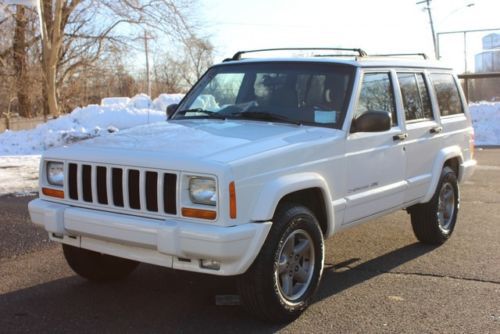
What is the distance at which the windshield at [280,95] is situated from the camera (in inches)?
193

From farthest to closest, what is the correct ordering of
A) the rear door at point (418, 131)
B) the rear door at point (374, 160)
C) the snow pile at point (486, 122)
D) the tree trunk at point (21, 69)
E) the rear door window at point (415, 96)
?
the tree trunk at point (21, 69) < the snow pile at point (486, 122) < the rear door window at point (415, 96) < the rear door at point (418, 131) < the rear door at point (374, 160)

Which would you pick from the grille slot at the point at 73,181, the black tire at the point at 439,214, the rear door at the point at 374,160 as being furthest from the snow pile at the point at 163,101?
the grille slot at the point at 73,181

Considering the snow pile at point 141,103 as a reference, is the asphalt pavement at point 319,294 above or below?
below

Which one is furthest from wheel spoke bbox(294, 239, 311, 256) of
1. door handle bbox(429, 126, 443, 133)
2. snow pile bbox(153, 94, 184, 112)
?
snow pile bbox(153, 94, 184, 112)

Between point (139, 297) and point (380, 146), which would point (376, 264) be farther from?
point (139, 297)

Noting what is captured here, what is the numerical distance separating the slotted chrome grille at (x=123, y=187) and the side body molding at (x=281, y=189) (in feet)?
1.82

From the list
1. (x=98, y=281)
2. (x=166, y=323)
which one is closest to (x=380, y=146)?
(x=166, y=323)

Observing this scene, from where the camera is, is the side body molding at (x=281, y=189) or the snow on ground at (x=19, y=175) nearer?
the side body molding at (x=281, y=189)

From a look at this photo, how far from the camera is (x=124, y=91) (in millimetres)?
43625

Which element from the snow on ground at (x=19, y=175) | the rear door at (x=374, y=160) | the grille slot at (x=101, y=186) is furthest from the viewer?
the snow on ground at (x=19, y=175)

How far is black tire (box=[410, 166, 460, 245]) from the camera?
20.3 ft

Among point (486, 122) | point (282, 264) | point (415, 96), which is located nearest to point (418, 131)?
point (415, 96)

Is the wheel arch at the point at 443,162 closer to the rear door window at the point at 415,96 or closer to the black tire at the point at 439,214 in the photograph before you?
the black tire at the point at 439,214

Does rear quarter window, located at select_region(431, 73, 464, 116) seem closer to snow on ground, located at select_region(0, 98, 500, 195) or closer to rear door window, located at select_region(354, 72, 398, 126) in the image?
rear door window, located at select_region(354, 72, 398, 126)
